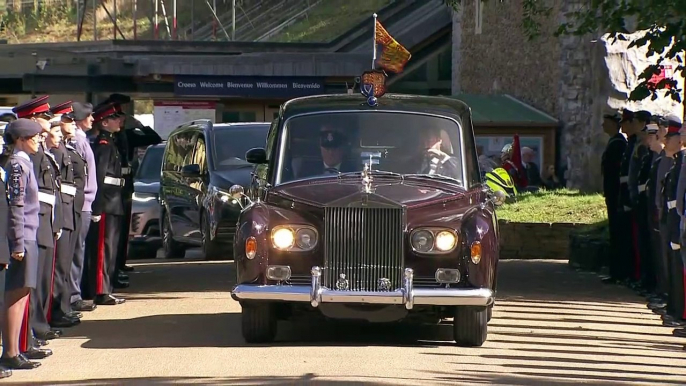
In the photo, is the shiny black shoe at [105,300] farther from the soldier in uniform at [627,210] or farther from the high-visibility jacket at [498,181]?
the high-visibility jacket at [498,181]

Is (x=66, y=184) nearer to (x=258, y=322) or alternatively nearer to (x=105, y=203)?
(x=105, y=203)

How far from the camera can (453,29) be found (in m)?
37.2

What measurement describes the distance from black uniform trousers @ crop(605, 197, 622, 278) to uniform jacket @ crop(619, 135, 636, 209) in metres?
0.32

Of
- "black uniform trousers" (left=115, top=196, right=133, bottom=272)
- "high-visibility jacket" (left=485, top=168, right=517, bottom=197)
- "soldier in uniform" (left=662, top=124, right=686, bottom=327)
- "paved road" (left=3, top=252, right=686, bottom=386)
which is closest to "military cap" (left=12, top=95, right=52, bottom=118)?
"paved road" (left=3, top=252, right=686, bottom=386)

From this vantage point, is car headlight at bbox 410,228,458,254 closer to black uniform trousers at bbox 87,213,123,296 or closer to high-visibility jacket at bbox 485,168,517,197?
black uniform trousers at bbox 87,213,123,296

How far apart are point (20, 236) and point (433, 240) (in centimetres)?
328

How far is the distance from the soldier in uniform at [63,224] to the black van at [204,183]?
4403 mm

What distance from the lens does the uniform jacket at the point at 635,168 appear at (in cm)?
1631

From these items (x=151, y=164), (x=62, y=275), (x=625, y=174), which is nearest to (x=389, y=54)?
(x=625, y=174)

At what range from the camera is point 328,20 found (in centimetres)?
5441

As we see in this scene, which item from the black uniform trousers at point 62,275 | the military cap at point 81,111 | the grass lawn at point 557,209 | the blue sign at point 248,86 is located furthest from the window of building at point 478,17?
the black uniform trousers at point 62,275

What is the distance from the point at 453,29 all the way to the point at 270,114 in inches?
224

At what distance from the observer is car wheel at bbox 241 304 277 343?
453 inches

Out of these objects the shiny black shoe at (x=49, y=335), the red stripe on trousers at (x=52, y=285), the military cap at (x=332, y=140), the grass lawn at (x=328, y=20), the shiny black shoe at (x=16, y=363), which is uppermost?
the grass lawn at (x=328, y=20)
